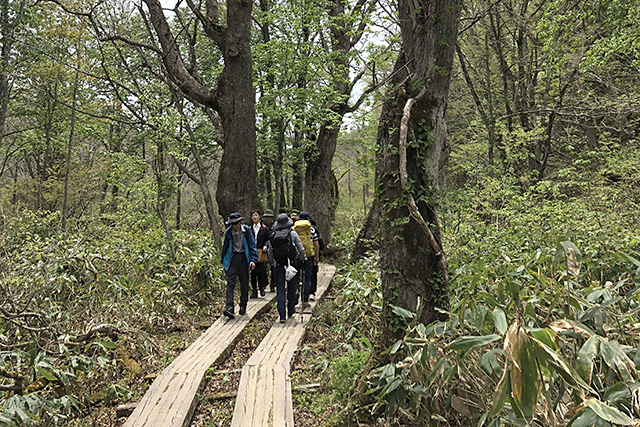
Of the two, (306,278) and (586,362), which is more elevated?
(586,362)

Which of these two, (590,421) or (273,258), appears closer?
(590,421)

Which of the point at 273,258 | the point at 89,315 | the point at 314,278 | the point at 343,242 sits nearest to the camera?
the point at 89,315

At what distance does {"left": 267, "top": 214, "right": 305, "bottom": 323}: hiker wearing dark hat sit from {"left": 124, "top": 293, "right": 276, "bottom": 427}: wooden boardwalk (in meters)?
0.86

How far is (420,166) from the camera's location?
3.35m

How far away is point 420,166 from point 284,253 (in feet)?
13.0

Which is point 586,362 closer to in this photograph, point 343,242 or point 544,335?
point 544,335

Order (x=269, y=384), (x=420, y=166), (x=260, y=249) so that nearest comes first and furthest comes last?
(x=420, y=166) → (x=269, y=384) → (x=260, y=249)

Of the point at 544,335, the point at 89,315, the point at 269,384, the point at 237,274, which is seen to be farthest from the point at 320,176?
the point at 544,335

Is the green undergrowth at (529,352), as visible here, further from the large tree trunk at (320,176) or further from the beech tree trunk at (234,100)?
the large tree trunk at (320,176)

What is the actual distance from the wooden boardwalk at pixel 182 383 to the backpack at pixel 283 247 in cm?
132

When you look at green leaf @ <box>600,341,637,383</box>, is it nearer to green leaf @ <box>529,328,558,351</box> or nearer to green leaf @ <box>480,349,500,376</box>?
green leaf @ <box>529,328,558,351</box>

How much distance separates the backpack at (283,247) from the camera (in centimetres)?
680

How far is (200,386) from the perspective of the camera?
4.46 meters

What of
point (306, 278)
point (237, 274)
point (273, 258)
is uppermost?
point (273, 258)
